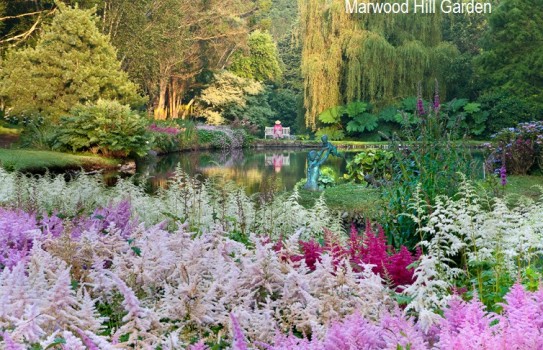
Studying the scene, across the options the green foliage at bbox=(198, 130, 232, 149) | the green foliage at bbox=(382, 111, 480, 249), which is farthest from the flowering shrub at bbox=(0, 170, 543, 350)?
the green foliage at bbox=(198, 130, 232, 149)

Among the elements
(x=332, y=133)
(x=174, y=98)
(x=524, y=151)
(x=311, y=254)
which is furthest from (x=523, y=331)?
(x=174, y=98)

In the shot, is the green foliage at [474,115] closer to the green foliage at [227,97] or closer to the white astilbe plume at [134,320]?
the green foliage at [227,97]

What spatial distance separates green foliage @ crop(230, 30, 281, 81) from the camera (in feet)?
133

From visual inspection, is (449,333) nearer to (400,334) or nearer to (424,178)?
(400,334)

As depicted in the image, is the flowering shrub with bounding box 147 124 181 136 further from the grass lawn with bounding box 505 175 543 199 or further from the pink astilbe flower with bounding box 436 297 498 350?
the pink astilbe flower with bounding box 436 297 498 350

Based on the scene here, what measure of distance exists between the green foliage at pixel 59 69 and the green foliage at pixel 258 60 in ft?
59.2

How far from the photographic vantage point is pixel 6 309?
201 centimetres

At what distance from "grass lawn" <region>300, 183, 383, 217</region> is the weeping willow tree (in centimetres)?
1890

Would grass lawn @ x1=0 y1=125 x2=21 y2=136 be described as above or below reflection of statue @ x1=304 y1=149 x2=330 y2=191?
above

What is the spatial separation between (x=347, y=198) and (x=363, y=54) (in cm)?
2067

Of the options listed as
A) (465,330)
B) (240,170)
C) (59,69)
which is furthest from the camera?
(59,69)

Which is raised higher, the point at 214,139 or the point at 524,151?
the point at 214,139

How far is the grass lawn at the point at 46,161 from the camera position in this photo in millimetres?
15195

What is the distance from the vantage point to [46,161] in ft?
53.9
